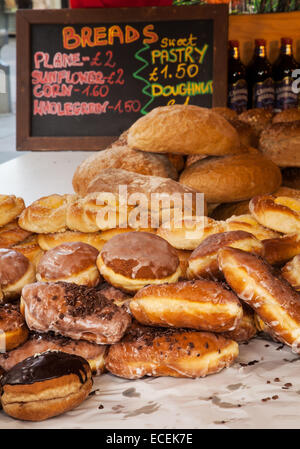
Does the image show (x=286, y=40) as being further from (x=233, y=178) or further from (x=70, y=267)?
(x=70, y=267)

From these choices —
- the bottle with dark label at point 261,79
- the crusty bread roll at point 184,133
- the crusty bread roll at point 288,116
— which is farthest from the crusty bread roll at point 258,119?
the crusty bread roll at point 184,133

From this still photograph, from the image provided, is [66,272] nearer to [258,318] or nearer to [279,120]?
[258,318]

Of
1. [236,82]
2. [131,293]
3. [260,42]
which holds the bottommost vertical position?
[131,293]

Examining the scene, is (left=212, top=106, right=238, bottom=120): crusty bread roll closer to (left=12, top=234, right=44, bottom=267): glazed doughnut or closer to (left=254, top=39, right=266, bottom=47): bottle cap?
(left=254, top=39, right=266, bottom=47): bottle cap

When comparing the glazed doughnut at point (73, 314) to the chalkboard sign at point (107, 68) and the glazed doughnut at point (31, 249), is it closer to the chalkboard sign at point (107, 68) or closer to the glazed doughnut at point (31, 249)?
the glazed doughnut at point (31, 249)

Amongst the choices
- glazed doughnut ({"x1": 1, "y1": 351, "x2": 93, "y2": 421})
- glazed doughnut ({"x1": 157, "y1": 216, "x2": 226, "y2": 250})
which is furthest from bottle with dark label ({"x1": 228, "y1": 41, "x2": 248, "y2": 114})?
glazed doughnut ({"x1": 1, "y1": 351, "x2": 93, "y2": 421})

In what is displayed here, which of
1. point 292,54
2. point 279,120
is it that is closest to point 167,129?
point 279,120

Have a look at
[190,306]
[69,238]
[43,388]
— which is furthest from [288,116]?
[43,388]
